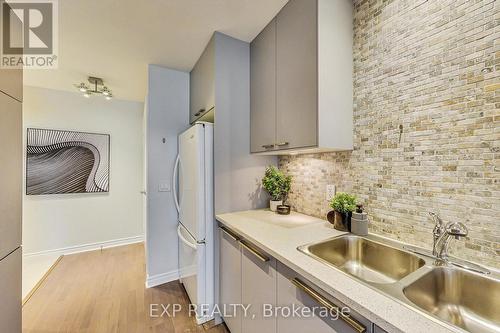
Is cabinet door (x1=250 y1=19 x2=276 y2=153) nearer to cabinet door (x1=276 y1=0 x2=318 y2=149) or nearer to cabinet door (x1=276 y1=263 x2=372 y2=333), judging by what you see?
cabinet door (x1=276 y1=0 x2=318 y2=149)

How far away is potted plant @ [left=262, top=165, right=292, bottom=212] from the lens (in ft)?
6.13

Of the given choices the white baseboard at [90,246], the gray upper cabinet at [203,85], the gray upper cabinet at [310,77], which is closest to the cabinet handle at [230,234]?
the gray upper cabinet at [310,77]

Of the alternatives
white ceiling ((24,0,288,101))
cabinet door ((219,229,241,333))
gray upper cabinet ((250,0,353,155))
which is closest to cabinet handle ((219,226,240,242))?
cabinet door ((219,229,241,333))

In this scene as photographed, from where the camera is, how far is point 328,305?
0.77 m

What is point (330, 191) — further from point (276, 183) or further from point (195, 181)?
point (195, 181)

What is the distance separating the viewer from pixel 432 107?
3.42 feet

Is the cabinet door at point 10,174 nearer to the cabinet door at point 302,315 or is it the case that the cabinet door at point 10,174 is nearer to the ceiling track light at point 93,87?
the cabinet door at point 302,315

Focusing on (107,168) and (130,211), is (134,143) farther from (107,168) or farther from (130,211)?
(130,211)

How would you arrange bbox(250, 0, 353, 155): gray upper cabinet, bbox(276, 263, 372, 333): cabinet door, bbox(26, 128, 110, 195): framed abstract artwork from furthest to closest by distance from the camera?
bbox(26, 128, 110, 195): framed abstract artwork < bbox(250, 0, 353, 155): gray upper cabinet < bbox(276, 263, 372, 333): cabinet door

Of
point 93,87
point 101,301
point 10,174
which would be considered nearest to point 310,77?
point 10,174

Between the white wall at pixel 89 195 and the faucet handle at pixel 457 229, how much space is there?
3741 mm

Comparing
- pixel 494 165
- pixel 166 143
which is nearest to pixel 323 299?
pixel 494 165

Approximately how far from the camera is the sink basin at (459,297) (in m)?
0.78

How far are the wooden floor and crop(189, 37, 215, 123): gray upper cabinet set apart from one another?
6.02 feet
